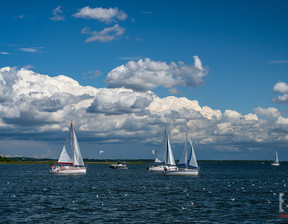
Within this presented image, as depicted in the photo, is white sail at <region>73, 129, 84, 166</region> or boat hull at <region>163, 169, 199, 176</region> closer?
boat hull at <region>163, 169, 199, 176</region>

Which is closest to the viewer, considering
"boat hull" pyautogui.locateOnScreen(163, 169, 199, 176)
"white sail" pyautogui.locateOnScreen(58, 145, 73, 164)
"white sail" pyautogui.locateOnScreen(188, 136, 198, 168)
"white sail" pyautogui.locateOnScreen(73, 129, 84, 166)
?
"white sail" pyautogui.locateOnScreen(188, 136, 198, 168)

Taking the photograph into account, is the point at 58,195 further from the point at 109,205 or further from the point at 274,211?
the point at 274,211

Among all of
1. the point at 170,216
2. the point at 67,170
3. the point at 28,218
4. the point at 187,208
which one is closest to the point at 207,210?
the point at 187,208

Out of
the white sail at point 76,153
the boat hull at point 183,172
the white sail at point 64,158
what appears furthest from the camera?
the white sail at point 76,153

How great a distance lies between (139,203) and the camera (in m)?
54.5

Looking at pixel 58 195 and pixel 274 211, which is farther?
pixel 58 195

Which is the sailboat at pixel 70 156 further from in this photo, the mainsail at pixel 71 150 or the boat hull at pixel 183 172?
the boat hull at pixel 183 172

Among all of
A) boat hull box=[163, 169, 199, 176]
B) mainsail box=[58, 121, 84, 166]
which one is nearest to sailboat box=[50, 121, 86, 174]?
mainsail box=[58, 121, 84, 166]

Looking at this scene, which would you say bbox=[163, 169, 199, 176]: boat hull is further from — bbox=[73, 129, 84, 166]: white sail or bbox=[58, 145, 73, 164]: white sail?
bbox=[58, 145, 73, 164]: white sail

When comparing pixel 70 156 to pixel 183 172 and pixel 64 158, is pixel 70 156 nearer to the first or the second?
pixel 64 158

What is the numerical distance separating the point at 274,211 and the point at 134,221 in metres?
18.3

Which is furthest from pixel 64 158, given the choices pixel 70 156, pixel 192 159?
pixel 192 159

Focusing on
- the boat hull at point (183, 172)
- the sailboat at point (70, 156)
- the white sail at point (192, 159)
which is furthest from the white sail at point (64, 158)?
the white sail at point (192, 159)

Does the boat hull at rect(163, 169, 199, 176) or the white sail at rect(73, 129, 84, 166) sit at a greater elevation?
the white sail at rect(73, 129, 84, 166)
